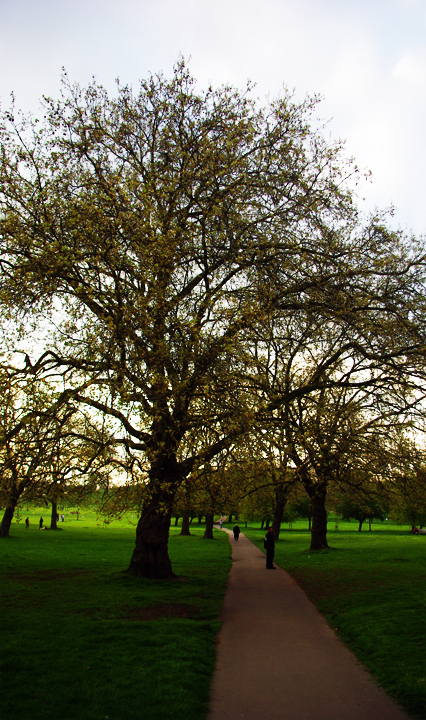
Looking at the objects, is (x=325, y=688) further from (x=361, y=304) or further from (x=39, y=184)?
(x=39, y=184)

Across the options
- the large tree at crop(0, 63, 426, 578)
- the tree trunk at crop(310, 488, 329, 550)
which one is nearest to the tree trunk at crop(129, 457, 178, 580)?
the large tree at crop(0, 63, 426, 578)

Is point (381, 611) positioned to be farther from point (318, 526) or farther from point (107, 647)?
point (318, 526)

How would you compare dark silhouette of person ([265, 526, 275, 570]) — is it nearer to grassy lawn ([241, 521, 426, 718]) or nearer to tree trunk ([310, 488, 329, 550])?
grassy lawn ([241, 521, 426, 718])

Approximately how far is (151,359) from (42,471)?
4444mm

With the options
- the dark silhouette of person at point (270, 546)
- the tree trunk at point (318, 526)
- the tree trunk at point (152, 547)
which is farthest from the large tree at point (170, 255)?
the tree trunk at point (318, 526)

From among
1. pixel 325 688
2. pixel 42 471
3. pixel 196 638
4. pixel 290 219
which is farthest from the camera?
pixel 290 219

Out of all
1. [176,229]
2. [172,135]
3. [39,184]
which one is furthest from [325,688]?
[172,135]

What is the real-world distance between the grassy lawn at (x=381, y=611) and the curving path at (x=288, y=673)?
30 centimetres

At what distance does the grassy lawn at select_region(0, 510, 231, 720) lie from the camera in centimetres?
632

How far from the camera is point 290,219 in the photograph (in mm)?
15422

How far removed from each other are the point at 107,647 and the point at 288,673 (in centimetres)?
341

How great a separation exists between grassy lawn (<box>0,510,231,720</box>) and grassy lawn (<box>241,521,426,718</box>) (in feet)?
9.56

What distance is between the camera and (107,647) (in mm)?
8906

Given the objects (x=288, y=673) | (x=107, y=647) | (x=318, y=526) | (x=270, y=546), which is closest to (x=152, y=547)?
(x=270, y=546)
